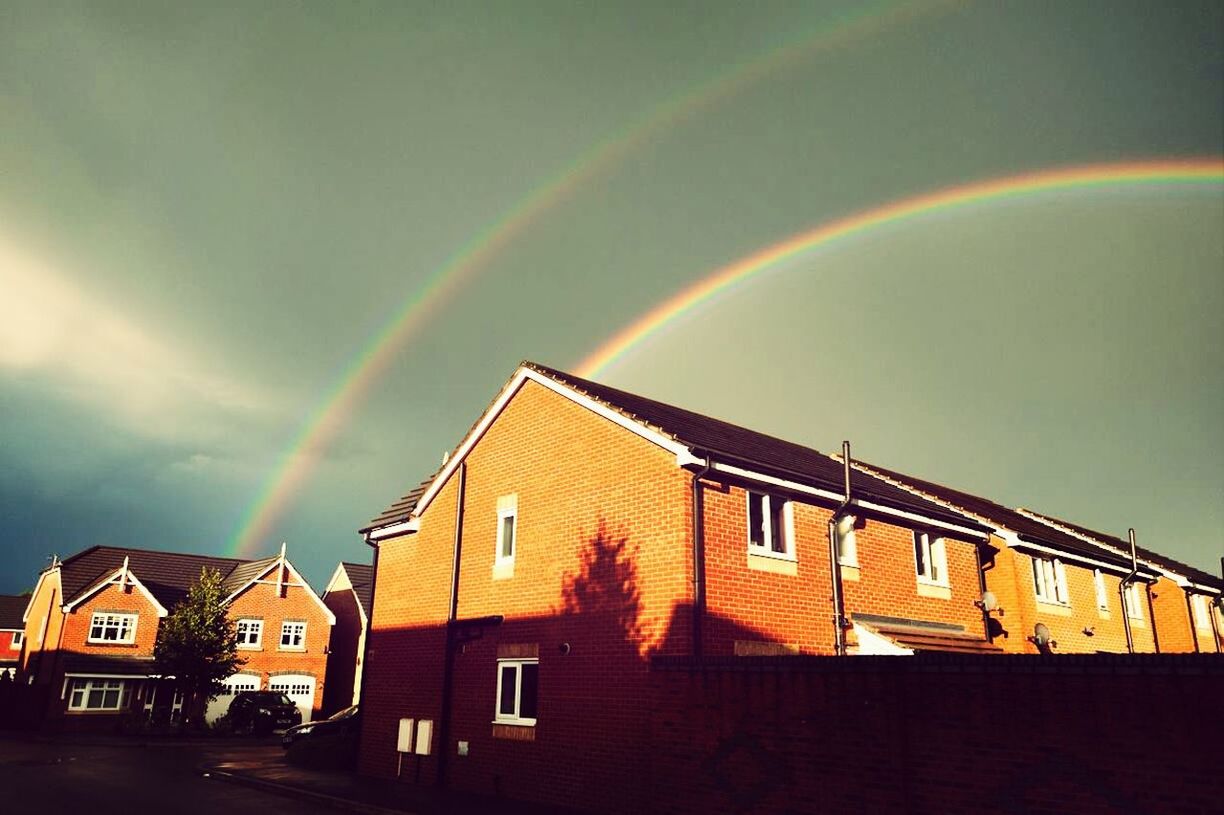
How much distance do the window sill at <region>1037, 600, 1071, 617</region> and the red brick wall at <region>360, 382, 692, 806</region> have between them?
49.8 feet

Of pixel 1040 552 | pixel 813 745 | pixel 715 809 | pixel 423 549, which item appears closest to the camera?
pixel 813 745

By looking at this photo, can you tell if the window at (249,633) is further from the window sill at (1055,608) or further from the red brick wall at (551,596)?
the window sill at (1055,608)

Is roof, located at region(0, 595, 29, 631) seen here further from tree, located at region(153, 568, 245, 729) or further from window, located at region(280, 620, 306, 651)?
tree, located at region(153, 568, 245, 729)

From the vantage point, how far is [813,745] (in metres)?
11.0

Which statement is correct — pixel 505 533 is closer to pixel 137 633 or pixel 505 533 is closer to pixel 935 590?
pixel 935 590

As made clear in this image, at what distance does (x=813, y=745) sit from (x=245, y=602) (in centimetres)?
4570

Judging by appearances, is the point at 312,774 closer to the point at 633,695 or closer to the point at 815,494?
the point at 633,695

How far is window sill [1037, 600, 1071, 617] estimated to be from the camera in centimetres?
2384

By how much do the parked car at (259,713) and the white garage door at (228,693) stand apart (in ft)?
12.1

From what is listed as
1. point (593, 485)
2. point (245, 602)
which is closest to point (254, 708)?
point (245, 602)

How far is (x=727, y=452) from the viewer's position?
51.0ft

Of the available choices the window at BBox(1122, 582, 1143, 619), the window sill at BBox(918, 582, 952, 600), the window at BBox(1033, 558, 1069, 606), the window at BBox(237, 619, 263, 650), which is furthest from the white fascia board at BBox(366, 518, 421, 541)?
the window at BBox(237, 619, 263, 650)

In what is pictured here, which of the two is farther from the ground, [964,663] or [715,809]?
[964,663]

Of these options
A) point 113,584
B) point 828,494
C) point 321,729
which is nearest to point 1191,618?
point 828,494
